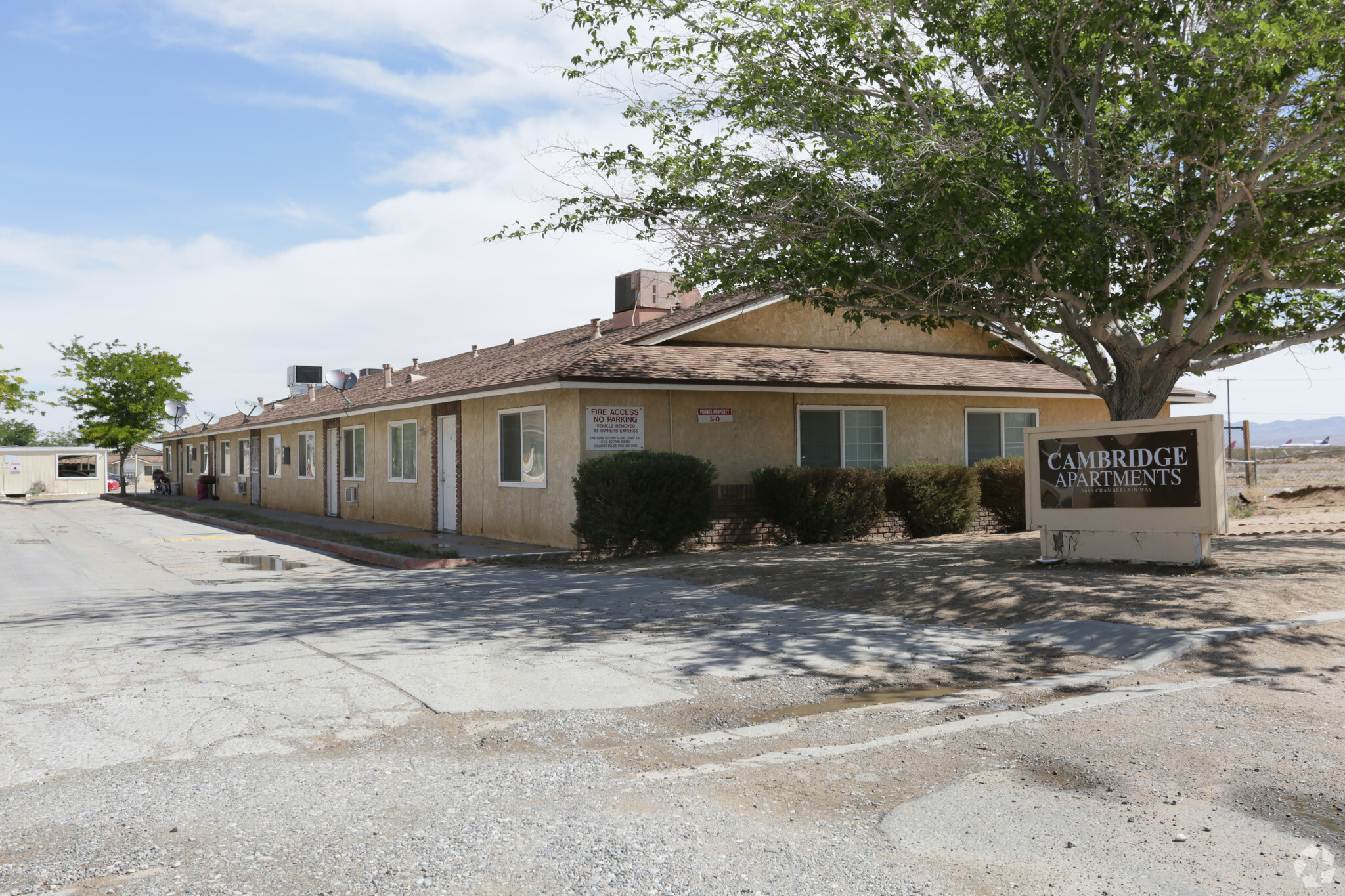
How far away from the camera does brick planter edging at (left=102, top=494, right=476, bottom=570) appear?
1431cm

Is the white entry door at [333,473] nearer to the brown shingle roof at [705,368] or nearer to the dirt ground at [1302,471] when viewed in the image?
the brown shingle roof at [705,368]

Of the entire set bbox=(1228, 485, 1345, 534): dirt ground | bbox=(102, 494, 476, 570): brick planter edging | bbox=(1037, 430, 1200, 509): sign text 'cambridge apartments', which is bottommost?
bbox=(102, 494, 476, 570): brick planter edging

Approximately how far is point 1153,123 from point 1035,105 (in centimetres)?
187

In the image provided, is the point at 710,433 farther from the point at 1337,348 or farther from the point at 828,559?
the point at 1337,348


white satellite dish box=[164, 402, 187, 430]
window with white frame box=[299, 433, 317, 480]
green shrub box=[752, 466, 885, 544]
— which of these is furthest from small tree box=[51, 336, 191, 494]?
green shrub box=[752, 466, 885, 544]

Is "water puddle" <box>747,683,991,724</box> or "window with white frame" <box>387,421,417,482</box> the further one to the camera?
"window with white frame" <box>387,421,417,482</box>

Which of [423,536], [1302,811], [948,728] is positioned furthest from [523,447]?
[1302,811]

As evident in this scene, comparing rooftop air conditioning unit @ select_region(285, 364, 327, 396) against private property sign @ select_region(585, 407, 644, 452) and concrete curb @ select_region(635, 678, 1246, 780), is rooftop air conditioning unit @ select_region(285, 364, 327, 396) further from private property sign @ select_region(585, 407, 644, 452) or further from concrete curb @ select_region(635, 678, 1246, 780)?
concrete curb @ select_region(635, 678, 1246, 780)

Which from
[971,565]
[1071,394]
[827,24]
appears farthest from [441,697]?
[1071,394]

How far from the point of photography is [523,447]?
56.9 feet

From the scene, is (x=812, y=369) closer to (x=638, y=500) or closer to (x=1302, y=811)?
(x=638, y=500)

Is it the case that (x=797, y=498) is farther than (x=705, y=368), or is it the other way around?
(x=705, y=368)

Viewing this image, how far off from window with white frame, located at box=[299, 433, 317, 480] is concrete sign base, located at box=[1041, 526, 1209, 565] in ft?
71.9

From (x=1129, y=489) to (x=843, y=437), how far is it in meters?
7.60
